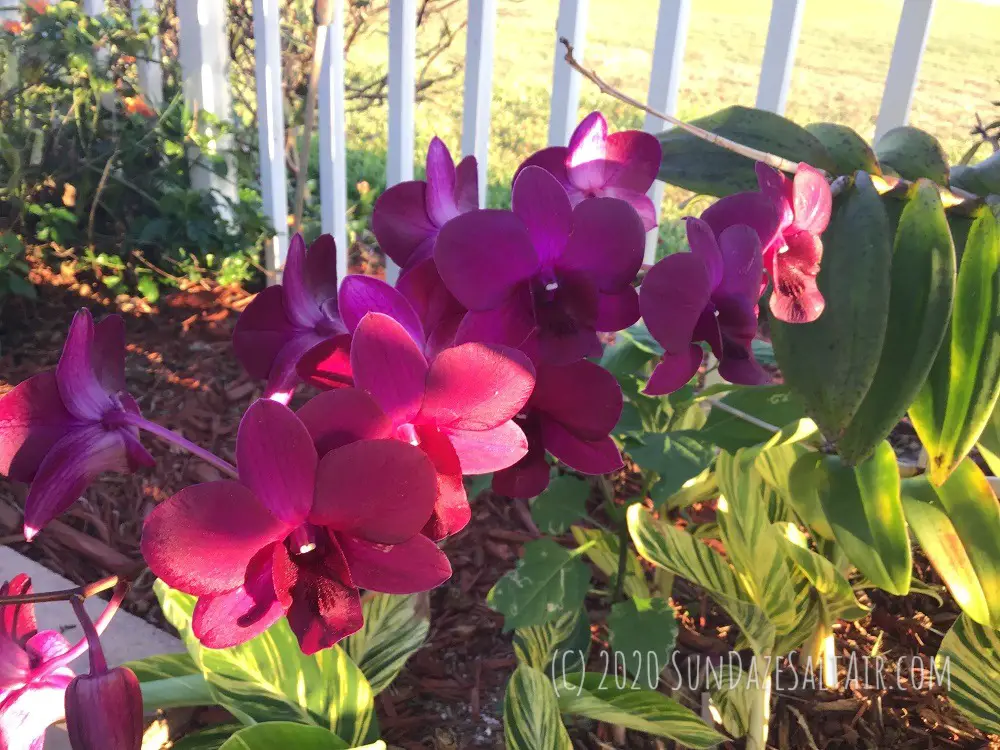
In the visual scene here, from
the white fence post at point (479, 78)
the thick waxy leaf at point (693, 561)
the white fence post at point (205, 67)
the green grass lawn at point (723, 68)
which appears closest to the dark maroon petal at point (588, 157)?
the thick waxy leaf at point (693, 561)

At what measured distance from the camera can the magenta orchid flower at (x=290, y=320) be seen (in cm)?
52

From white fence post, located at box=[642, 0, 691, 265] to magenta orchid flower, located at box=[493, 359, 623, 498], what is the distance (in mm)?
1278

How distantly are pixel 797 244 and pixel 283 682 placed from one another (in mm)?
789

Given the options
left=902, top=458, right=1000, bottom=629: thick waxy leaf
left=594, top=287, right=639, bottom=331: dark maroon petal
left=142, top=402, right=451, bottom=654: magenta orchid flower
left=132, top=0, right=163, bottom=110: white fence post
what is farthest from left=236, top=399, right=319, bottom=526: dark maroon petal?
left=132, top=0, right=163, bottom=110: white fence post

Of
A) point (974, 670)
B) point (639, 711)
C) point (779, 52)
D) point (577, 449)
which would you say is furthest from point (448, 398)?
point (779, 52)

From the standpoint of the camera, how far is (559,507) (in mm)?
1230

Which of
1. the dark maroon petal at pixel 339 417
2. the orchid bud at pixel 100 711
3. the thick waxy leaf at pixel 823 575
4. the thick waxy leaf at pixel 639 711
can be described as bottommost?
A: the thick waxy leaf at pixel 639 711

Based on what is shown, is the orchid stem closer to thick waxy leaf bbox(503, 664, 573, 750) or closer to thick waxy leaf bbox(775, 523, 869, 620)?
thick waxy leaf bbox(503, 664, 573, 750)

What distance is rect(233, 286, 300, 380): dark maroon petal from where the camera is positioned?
20.6 inches

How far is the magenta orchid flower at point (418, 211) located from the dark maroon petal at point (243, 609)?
0.24 m

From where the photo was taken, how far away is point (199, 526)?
365mm

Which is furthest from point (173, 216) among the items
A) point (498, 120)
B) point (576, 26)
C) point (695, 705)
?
point (498, 120)

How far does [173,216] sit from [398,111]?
760mm

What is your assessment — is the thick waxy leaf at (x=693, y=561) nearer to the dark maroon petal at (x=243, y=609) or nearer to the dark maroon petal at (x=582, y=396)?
the dark maroon petal at (x=582, y=396)
